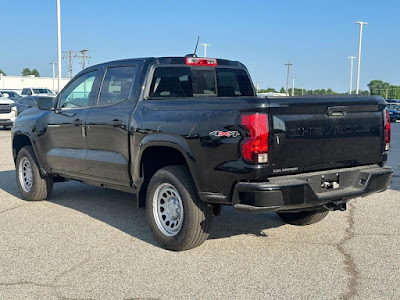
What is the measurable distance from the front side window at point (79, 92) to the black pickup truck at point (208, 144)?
0.08 feet

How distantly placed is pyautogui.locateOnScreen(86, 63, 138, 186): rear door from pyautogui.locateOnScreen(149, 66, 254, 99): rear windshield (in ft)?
0.99

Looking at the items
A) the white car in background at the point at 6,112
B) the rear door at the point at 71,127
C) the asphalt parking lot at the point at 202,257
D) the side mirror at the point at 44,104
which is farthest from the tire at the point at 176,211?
the white car in background at the point at 6,112

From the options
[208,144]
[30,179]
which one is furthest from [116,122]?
[30,179]

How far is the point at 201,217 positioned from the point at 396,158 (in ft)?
29.7

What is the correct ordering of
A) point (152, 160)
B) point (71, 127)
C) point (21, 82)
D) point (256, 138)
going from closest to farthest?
point (256, 138) < point (152, 160) < point (71, 127) < point (21, 82)

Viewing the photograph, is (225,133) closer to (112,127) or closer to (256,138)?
(256,138)

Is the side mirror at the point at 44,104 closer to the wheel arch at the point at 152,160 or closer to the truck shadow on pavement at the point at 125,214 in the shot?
the truck shadow on pavement at the point at 125,214

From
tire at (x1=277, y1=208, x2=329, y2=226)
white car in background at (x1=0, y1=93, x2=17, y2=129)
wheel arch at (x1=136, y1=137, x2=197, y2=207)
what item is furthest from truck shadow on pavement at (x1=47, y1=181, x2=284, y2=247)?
white car in background at (x1=0, y1=93, x2=17, y2=129)

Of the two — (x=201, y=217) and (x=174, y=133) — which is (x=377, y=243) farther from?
(x=174, y=133)

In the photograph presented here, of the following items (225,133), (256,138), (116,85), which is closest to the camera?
(256,138)

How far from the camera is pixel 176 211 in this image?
5.08 metres

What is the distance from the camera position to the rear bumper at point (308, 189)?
4.23 metres

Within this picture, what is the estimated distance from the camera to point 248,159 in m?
4.25

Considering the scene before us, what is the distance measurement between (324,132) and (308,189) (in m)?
0.57
